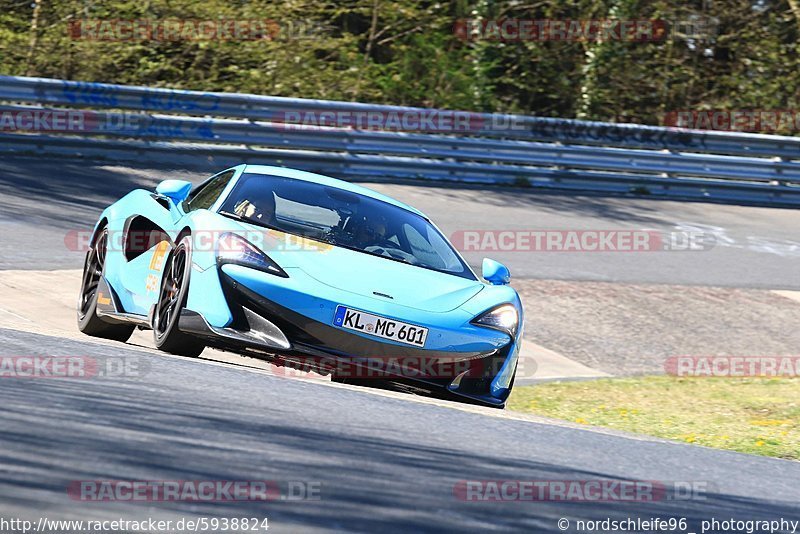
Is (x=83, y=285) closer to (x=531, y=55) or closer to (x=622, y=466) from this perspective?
(x=622, y=466)

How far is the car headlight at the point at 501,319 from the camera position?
7039 millimetres

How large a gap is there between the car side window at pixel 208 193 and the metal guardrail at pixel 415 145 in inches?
311

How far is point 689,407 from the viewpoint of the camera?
930 centimetres

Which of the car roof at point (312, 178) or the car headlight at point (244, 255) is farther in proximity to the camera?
the car roof at point (312, 178)

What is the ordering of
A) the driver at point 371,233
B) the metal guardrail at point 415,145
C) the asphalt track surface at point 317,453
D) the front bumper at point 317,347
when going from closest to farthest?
the asphalt track surface at point 317,453 → the front bumper at point 317,347 → the driver at point 371,233 → the metal guardrail at point 415,145

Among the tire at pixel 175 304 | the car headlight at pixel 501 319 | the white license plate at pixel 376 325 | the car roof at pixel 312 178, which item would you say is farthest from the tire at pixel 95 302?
the car headlight at pixel 501 319

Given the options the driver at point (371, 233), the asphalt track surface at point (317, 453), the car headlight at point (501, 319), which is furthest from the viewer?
the driver at point (371, 233)

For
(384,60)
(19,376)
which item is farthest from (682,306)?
(384,60)

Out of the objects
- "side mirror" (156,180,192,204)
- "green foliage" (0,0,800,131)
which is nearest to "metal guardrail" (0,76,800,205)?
"green foliage" (0,0,800,131)

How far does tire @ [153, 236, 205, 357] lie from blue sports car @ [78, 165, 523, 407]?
0.4 inches

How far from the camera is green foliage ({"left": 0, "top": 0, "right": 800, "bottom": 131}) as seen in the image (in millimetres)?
19031

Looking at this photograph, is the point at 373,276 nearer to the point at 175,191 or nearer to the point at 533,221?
the point at 175,191

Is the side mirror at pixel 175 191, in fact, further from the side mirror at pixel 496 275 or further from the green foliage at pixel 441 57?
the green foliage at pixel 441 57

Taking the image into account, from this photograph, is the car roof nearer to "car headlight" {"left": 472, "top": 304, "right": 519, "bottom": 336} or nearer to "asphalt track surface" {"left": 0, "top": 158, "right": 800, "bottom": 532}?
"car headlight" {"left": 472, "top": 304, "right": 519, "bottom": 336}
